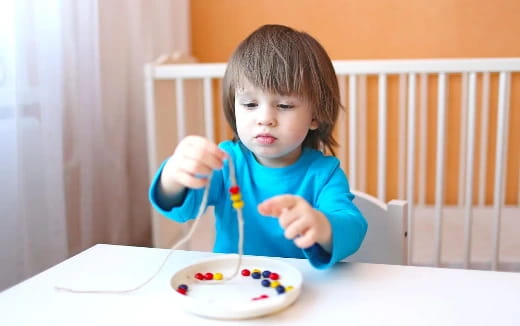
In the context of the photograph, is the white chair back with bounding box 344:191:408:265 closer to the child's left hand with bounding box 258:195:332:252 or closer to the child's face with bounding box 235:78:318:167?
the child's face with bounding box 235:78:318:167

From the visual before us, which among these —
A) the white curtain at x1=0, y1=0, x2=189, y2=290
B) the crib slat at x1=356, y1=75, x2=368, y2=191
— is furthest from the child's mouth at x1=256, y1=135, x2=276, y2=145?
the crib slat at x1=356, y1=75, x2=368, y2=191

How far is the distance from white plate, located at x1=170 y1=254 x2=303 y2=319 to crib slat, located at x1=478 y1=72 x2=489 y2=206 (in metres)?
1.32

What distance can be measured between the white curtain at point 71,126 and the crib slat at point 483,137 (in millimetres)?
1097

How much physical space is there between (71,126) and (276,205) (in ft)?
3.32

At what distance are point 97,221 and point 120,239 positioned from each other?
0.40 feet

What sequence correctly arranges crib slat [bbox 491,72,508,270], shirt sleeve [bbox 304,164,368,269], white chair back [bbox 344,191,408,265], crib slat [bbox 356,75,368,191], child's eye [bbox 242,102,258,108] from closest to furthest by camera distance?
shirt sleeve [bbox 304,164,368,269]
child's eye [bbox 242,102,258,108]
white chair back [bbox 344,191,408,265]
crib slat [bbox 491,72,508,270]
crib slat [bbox 356,75,368,191]

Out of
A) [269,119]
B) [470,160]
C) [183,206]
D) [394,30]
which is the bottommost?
[470,160]

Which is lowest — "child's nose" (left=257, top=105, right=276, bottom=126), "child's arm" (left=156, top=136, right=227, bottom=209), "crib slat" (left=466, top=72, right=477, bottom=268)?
"crib slat" (left=466, top=72, right=477, bottom=268)

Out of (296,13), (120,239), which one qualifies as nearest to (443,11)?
(296,13)

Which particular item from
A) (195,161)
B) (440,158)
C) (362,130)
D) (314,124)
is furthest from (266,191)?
(362,130)

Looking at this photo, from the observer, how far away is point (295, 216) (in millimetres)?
597

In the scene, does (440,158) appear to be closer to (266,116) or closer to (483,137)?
(483,137)

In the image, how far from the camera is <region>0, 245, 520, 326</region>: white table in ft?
1.80

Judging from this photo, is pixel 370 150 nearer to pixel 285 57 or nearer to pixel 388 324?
pixel 285 57
